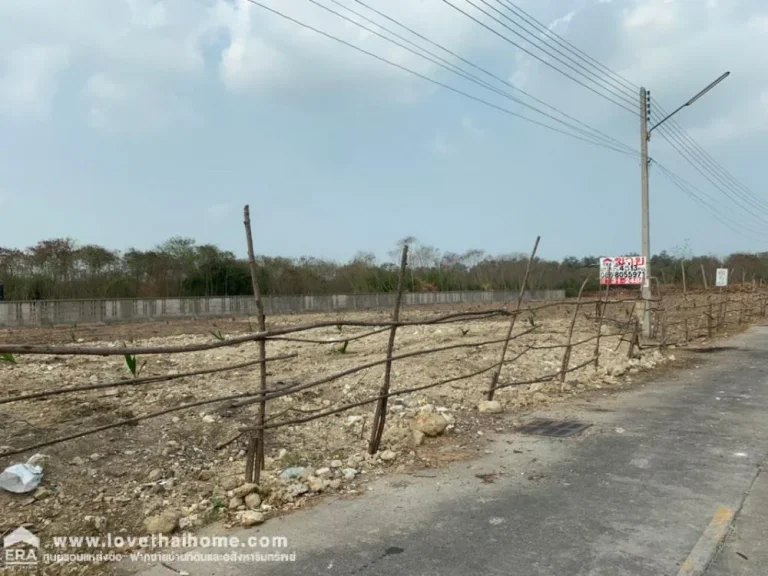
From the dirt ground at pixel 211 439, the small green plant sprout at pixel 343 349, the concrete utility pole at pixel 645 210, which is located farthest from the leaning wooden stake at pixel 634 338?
the small green plant sprout at pixel 343 349

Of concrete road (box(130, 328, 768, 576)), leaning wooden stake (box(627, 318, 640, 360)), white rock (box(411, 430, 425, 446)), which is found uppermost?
leaning wooden stake (box(627, 318, 640, 360))

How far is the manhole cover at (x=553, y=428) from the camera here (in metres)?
6.44

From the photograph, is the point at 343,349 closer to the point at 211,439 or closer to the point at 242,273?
the point at 211,439

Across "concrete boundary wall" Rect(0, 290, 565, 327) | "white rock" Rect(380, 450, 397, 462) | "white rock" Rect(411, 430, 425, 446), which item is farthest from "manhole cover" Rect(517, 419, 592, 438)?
"concrete boundary wall" Rect(0, 290, 565, 327)

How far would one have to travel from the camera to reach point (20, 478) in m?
4.21

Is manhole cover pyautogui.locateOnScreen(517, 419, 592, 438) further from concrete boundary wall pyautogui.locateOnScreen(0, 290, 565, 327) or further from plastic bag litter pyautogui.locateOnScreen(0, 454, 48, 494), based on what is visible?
concrete boundary wall pyautogui.locateOnScreen(0, 290, 565, 327)

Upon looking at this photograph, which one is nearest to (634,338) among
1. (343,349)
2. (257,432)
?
(343,349)

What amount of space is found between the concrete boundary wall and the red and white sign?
15.9m

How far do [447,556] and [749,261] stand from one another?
173 ft

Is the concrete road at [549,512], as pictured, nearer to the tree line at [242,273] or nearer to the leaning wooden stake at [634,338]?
the leaning wooden stake at [634,338]

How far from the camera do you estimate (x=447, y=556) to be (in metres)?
3.58

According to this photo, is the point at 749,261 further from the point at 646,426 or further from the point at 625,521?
the point at 625,521

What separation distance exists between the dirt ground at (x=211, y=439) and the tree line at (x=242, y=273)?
21.4 metres

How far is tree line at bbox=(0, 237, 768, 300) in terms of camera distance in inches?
1411
